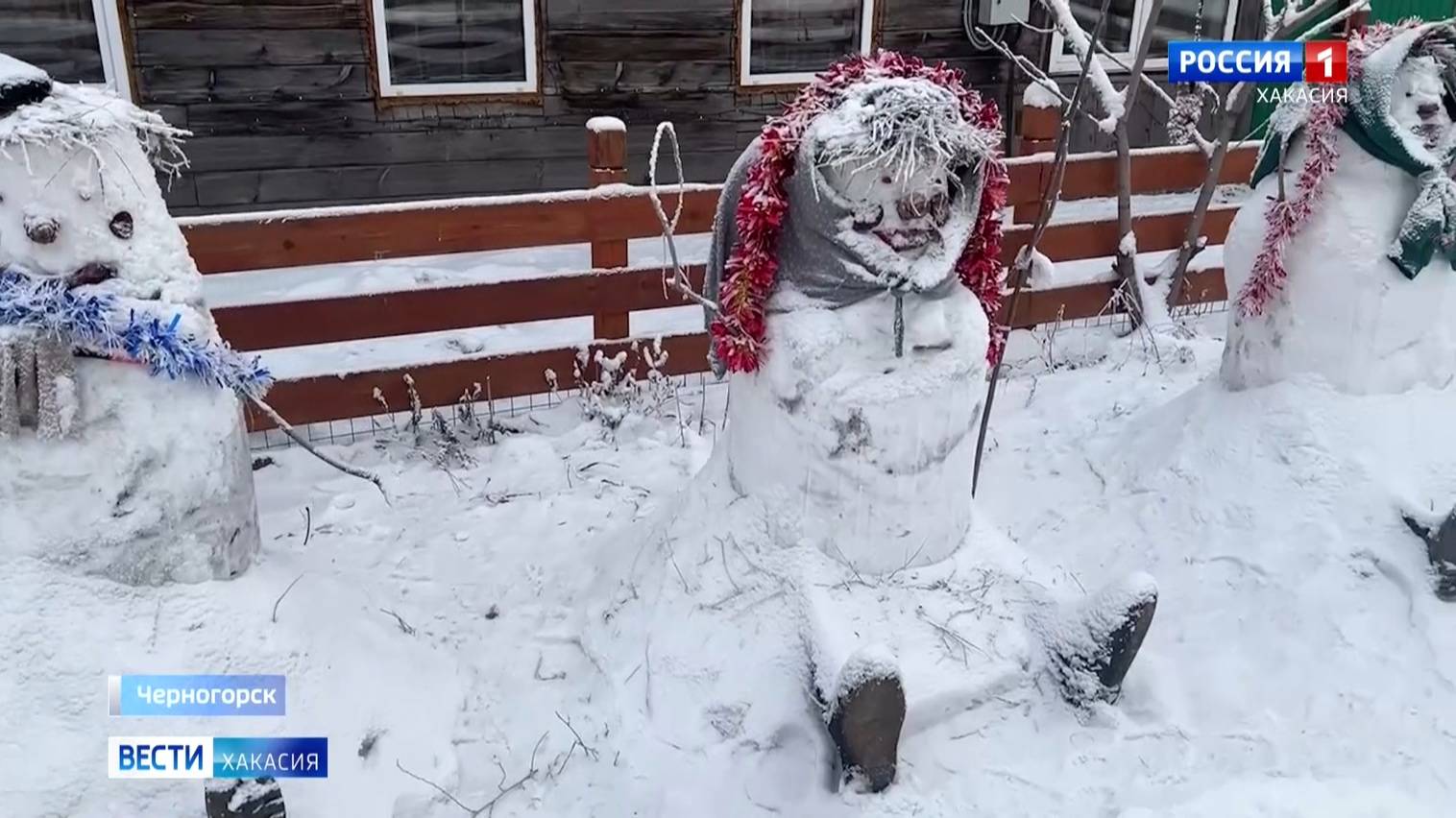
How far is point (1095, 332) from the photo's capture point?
5789 millimetres

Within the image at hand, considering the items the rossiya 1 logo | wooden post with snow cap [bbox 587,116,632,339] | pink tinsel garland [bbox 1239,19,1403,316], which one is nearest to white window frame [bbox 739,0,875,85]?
wooden post with snow cap [bbox 587,116,632,339]

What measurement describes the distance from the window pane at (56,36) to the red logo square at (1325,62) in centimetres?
606

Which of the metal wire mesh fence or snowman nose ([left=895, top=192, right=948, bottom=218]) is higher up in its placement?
snowman nose ([left=895, top=192, right=948, bottom=218])

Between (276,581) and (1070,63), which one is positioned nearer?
(276,581)

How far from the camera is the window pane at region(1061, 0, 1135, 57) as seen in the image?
8.37m

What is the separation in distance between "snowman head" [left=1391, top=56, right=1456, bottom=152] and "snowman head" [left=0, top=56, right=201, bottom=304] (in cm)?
361

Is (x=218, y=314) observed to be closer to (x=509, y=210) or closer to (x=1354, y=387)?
(x=509, y=210)

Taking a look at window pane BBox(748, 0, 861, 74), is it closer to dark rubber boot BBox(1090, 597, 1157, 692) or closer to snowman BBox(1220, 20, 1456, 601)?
snowman BBox(1220, 20, 1456, 601)

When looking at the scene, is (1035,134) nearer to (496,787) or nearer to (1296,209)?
(1296,209)

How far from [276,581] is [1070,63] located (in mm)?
7025

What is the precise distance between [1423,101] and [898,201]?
6.52ft

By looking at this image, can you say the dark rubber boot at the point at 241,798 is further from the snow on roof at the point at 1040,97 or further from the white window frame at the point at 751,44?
the white window frame at the point at 751,44

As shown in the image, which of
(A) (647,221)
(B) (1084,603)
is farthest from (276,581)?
(A) (647,221)

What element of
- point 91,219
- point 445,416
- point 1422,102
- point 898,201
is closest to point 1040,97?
point 1422,102
